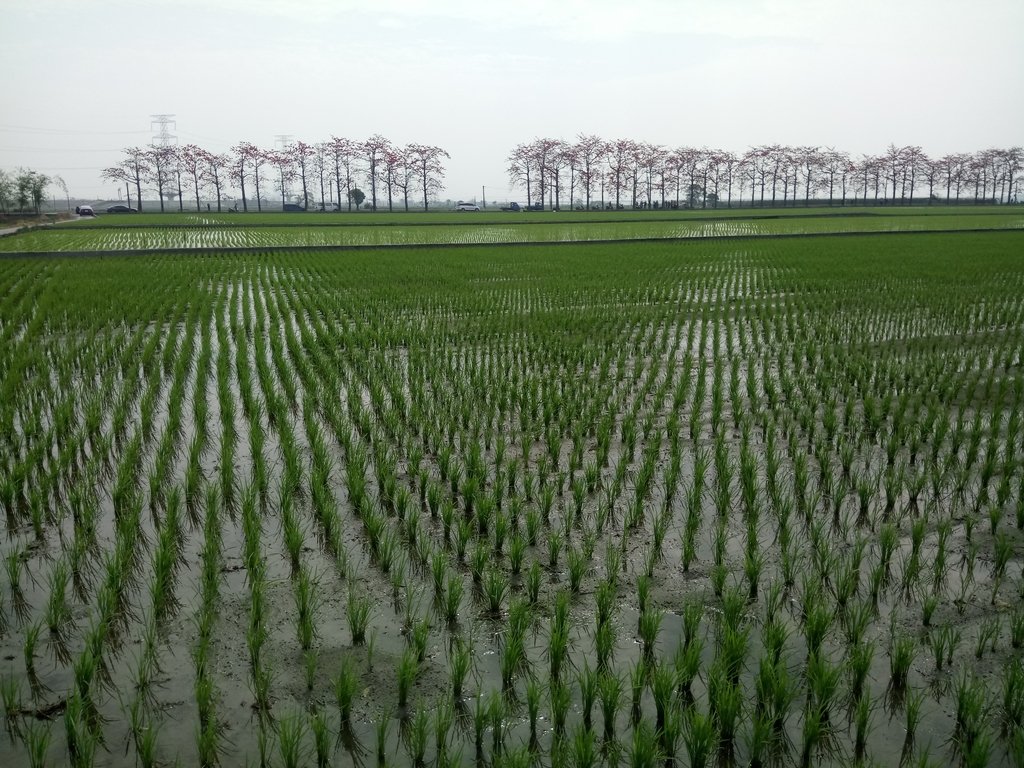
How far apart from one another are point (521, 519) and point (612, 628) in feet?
3.88

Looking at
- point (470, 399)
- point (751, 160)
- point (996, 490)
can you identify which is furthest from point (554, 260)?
point (751, 160)

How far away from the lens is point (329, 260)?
61.1ft

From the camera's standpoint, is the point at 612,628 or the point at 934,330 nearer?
the point at 612,628

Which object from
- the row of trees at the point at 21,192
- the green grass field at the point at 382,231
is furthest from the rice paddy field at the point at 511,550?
the row of trees at the point at 21,192

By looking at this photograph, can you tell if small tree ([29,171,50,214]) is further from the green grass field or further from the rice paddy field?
the rice paddy field

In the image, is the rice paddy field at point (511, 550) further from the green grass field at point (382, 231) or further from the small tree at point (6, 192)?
the small tree at point (6, 192)

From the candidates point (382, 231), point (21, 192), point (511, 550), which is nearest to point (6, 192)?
point (21, 192)

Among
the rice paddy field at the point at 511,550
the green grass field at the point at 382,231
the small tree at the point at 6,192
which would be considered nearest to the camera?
the rice paddy field at the point at 511,550

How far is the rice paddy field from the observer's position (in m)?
2.52

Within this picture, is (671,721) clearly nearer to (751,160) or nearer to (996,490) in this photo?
(996,490)

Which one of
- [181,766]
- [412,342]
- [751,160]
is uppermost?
[751,160]

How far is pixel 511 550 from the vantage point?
3.59m

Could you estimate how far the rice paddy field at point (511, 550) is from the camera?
252cm

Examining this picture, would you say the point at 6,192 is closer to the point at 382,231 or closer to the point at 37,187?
the point at 37,187
